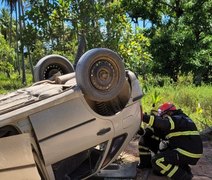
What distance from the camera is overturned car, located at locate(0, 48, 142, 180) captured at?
3400mm

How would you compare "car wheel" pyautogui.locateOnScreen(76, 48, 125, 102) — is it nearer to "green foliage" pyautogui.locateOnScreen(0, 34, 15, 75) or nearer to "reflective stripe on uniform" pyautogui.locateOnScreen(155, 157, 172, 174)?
"reflective stripe on uniform" pyautogui.locateOnScreen(155, 157, 172, 174)

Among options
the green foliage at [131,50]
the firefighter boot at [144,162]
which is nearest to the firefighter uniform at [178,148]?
the firefighter boot at [144,162]

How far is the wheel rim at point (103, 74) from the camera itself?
378 centimetres

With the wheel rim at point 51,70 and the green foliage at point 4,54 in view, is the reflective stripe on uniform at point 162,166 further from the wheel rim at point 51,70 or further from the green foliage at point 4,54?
the green foliage at point 4,54

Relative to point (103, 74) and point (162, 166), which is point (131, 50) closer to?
point (162, 166)

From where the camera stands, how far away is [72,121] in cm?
365

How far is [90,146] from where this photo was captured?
12.5 ft

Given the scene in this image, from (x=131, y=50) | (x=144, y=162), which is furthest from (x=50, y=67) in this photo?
(x=131, y=50)

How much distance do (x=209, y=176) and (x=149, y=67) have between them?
13.6m

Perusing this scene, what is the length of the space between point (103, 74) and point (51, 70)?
130 centimetres

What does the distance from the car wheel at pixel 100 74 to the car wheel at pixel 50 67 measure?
3.96 feet

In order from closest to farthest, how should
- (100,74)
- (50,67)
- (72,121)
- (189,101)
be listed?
(72,121)
(100,74)
(50,67)
(189,101)

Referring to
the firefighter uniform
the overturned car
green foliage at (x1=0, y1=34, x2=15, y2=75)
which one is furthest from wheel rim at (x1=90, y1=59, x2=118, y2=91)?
green foliage at (x1=0, y1=34, x2=15, y2=75)

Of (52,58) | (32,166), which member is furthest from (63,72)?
(32,166)
